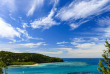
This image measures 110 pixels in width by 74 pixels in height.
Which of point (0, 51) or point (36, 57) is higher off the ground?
point (0, 51)

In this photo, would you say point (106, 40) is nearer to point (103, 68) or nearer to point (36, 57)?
point (103, 68)

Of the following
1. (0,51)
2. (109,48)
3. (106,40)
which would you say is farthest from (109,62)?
(0,51)

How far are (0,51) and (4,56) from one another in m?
13.1

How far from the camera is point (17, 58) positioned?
5536 inches

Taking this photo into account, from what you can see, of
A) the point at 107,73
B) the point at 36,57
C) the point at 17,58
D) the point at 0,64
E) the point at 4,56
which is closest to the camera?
the point at 107,73

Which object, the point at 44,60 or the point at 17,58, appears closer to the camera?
the point at 17,58

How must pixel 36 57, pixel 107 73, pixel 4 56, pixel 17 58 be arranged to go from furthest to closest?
pixel 36 57 < pixel 17 58 < pixel 4 56 < pixel 107 73

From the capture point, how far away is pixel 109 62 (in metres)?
19.1

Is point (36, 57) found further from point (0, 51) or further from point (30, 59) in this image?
point (0, 51)

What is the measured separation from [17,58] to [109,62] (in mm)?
138887

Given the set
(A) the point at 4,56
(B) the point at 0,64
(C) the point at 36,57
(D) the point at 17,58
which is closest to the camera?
(B) the point at 0,64

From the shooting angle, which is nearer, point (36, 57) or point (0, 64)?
point (0, 64)

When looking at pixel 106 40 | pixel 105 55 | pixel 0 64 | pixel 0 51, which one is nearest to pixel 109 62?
pixel 105 55

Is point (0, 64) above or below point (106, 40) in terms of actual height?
below
